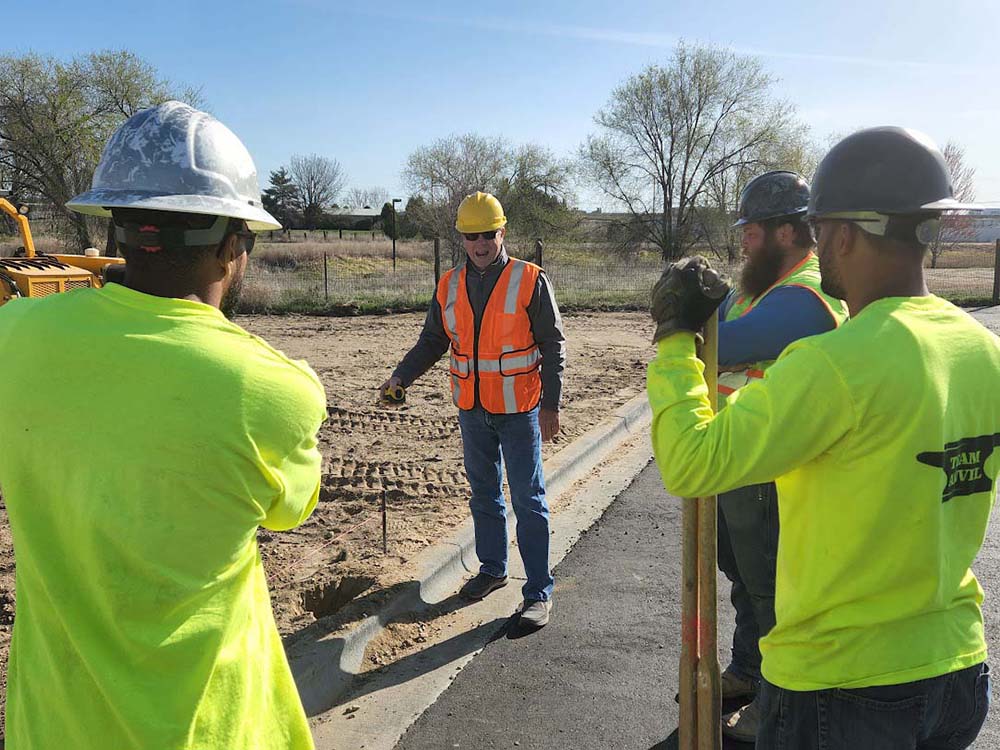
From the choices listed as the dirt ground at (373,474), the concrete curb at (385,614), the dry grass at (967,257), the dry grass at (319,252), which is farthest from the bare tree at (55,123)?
the dry grass at (967,257)

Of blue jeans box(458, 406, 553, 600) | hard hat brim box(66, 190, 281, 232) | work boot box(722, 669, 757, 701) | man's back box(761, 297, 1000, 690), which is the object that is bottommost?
work boot box(722, 669, 757, 701)

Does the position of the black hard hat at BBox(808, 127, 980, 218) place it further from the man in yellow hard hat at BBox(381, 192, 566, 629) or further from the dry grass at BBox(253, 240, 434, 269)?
the dry grass at BBox(253, 240, 434, 269)

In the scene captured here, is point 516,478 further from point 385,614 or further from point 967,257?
point 967,257

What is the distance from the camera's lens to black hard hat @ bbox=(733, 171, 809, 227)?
3139 mm

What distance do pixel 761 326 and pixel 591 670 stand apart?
74.2 inches

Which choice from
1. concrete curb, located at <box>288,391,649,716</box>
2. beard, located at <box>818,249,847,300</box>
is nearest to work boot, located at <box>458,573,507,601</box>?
concrete curb, located at <box>288,391,649,716</box>

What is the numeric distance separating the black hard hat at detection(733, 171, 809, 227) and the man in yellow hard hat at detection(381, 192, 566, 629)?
1293 mm

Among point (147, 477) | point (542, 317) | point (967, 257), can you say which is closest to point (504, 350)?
point (542, 317)

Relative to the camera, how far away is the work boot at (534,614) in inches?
162

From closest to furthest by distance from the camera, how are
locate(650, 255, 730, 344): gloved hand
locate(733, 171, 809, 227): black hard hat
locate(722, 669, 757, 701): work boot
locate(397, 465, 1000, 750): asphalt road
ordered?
locate(650, 255, 730, 344): gloved hand < locate(733, 171, 809, 227): black hard hat < locate(397, 465, 1000, 750): asphalt road < locate(722, 669, 757, 701): work boot

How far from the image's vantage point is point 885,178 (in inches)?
69.2

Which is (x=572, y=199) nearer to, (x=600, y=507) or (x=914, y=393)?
(x=600, y=507)

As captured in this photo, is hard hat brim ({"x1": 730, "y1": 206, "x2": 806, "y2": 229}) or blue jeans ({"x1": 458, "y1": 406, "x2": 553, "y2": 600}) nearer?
hard hat brim ({"x1": 730, "y1": 206, "x2": 806, "y2": 229})

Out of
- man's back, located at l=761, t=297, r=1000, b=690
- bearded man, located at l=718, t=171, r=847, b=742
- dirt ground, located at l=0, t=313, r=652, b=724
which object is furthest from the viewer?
dirt ground, located at l=0, t=313, r=652, b=724
